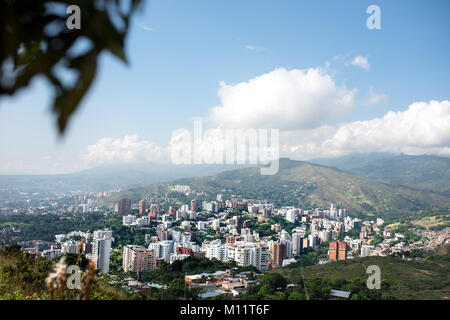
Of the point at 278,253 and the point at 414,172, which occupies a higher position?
the point at 414,172

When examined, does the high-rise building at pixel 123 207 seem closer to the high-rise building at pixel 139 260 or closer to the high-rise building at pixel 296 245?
the high-rise building at pixel 296 245

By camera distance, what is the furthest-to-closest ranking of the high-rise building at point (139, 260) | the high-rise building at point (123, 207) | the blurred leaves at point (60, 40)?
the high-rise building at point (123, 207) → the high-rise building at point (139, 260) → the blurred leaves at point (60, 40)

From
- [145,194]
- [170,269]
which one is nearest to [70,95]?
[170,269]

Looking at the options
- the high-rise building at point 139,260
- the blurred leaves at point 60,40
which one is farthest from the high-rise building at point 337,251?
the blurred leaves at point 60,40

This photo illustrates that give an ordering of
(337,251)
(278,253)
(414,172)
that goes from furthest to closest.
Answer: (414,172), (337,251), (278,253)

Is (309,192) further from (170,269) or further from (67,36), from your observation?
(67,36)

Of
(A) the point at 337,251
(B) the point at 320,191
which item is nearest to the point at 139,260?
(A) the point at 337,251

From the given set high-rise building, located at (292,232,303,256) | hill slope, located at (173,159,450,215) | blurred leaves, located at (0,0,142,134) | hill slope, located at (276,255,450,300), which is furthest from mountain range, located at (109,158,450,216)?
blurred leaves, located at (0,0,142,134)

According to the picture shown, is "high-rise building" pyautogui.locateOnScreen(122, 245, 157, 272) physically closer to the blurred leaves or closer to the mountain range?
the blurred leaves

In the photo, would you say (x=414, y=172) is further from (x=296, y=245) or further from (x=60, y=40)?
(x=60, y=40)
